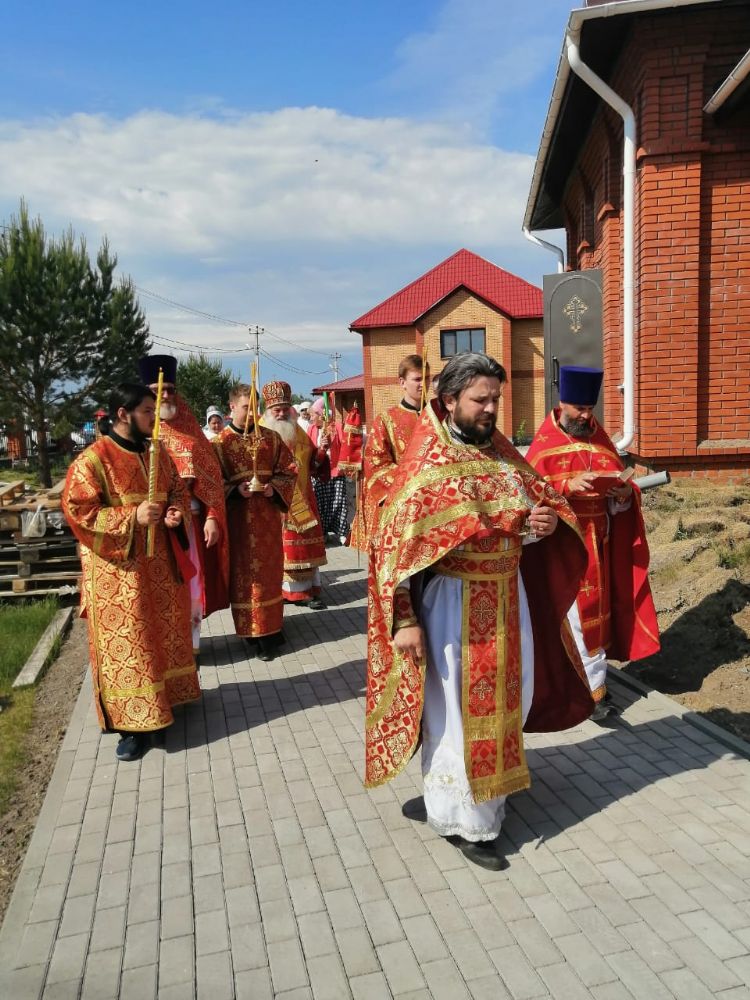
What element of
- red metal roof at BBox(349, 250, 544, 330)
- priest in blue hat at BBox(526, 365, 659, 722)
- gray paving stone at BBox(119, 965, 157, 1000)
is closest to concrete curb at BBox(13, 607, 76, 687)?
gray paving stone at BBox(119, 965, 157, 1000)

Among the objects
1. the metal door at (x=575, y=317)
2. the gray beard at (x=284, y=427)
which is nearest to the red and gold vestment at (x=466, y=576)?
the gray beard at (x=284, y=427)

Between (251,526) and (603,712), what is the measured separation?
3.02 m

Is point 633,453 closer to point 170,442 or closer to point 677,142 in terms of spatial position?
point 677,142

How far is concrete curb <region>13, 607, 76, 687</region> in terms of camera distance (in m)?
6.18

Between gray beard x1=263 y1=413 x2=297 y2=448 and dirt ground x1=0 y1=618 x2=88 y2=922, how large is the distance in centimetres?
263

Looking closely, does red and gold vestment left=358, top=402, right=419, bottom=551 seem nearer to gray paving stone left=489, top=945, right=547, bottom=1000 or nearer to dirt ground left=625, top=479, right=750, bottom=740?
dirt ground left=625, top=479, right=750, bottom=740

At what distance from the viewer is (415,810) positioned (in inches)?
149

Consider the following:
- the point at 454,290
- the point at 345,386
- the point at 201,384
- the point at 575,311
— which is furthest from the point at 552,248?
the point at 201,384

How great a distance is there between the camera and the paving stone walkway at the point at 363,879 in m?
2.71

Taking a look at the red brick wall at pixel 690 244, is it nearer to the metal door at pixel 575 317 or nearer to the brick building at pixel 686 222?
the brick building at pixel 686 222

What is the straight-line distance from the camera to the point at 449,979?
8.74 ft

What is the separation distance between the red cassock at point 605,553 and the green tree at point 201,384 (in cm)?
4715

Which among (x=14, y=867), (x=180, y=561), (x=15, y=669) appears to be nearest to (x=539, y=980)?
(x=14, y=867)

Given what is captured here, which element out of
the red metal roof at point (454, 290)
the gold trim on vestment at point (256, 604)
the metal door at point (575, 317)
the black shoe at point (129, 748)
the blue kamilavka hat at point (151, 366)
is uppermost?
the red metal roof at point (454, 290)
